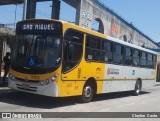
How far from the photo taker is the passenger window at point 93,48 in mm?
14266

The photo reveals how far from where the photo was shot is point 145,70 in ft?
72.8

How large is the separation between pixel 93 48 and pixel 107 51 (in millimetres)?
1500

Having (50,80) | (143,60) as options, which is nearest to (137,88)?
(143,60)

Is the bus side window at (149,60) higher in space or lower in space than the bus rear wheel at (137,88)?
higher

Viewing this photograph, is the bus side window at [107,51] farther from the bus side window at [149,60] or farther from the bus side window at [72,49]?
the bus side window at [149,60]

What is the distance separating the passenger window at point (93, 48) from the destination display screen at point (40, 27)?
1.98m

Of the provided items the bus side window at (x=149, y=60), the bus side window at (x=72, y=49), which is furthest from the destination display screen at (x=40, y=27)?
the bus side window at (x=149, y=60)

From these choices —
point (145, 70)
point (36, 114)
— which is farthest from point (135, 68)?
point (36, 114)

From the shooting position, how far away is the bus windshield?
40.6 feet

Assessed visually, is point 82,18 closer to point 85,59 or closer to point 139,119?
point 85,59

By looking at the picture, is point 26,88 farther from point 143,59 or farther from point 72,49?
point 143,59

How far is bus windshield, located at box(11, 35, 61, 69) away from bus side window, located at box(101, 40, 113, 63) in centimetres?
363

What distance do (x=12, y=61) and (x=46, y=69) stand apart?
5.41ft

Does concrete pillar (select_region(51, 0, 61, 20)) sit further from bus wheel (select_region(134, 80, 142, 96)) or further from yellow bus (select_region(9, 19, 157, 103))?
yellow bus (select_region(9, 19, 157, 103))
